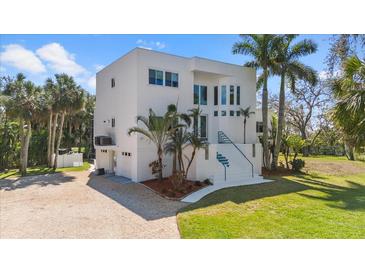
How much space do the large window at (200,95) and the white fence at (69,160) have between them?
1462cm

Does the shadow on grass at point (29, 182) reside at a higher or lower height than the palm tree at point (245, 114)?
lower

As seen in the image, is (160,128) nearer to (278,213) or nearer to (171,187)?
(171,187)

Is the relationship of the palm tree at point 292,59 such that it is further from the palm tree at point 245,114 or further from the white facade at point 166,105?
the palm tree at point 245,114

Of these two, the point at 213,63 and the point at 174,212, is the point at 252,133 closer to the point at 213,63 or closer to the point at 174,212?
the point at 213,63

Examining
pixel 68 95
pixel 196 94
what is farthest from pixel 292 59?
pixel 68 95

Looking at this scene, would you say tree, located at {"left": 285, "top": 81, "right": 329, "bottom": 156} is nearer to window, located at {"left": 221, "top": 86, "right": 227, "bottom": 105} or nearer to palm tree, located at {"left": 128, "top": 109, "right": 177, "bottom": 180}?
window, located at {"left": 221, "top": 86, "right": 227, "bottom": 105}

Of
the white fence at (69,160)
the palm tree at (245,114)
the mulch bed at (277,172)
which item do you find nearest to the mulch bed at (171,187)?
the mulch bed at (277,172)

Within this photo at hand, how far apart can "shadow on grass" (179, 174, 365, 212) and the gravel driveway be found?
69.9 inches

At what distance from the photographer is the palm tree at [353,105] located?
798 cm

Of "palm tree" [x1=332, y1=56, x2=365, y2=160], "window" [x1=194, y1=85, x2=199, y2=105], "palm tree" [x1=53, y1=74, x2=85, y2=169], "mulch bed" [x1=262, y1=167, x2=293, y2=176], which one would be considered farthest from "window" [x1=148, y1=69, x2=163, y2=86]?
"palm tree" [x1=332, y1=56, x2=365, y2=160]

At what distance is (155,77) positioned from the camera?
15.5m
